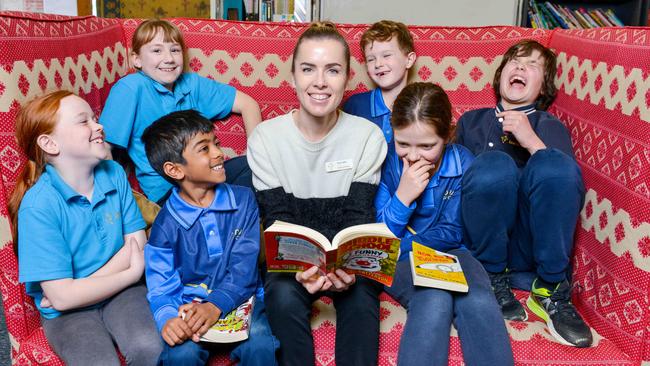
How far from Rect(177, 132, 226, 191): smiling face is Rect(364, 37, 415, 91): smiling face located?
74cm

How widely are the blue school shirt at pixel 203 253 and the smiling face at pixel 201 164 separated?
0.17 feet

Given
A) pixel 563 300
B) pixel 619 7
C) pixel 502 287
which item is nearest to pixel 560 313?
pixel 563 300

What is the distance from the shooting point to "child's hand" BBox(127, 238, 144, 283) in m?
1.51

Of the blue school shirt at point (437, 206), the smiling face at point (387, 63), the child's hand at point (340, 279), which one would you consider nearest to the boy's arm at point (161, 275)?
the child's hand at point (340, 279)

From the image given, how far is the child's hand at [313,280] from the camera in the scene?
4.58ft

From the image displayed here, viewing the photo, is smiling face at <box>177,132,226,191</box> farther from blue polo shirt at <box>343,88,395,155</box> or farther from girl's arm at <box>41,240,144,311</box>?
blue polo shirt at <box>343,88,395,155</box>

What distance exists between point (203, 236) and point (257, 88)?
825 mm

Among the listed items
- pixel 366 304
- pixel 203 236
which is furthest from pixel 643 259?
pixel 203 236

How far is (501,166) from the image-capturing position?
1633 mm

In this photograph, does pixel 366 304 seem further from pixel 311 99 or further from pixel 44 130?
pixel 44 130

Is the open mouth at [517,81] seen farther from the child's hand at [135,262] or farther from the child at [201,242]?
the child's hand at [135,262]

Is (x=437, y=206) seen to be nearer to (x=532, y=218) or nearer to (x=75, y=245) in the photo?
(x=532, y=218)

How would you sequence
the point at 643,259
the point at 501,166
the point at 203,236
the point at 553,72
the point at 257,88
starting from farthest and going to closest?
the point at 257,88
the point at 553,72
the point at 501,166
the point at 203,236
the point at 643,259

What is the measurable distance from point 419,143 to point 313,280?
512 mm
